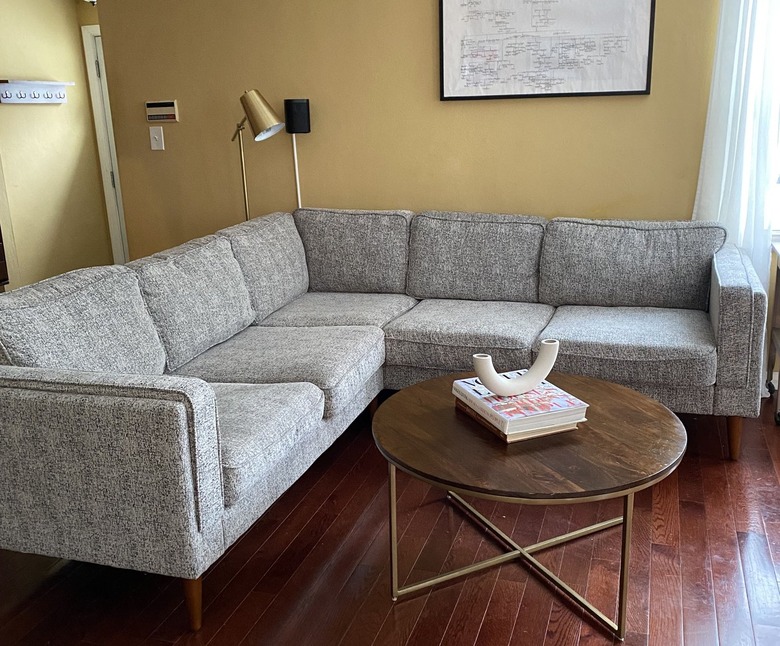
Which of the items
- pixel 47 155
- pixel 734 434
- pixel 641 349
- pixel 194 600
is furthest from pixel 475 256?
pixel 47 155

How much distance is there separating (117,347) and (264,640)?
973 millimetres

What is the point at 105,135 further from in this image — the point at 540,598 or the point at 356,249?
the point at 540,598

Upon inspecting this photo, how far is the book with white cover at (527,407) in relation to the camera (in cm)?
206

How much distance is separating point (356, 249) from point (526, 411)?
6.10 feet

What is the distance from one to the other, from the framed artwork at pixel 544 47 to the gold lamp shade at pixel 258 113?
2.70 feet

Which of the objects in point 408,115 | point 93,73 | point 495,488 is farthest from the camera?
point 93,73

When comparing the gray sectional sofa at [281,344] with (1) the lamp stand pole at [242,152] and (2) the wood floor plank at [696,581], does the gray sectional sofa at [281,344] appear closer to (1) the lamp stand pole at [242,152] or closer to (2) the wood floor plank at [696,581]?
(1) the lamp stand pole at [242,152]

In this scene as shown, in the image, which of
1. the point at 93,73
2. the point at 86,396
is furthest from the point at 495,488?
the point at 93,73

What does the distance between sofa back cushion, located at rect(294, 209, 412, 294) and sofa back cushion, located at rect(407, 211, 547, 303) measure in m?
0.07

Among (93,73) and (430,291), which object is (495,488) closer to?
(430,291)

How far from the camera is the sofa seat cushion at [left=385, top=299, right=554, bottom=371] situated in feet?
10.1

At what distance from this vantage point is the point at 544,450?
2.01 metres

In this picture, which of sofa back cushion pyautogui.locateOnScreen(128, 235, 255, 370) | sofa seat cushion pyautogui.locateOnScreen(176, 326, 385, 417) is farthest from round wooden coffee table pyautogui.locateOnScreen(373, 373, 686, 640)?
sofa back cushion pyautogui.locateOnScreen(128, 235, 255, 370)

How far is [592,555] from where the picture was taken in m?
2.34
